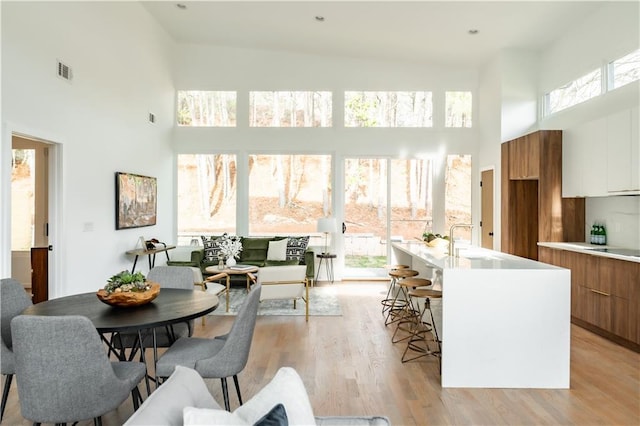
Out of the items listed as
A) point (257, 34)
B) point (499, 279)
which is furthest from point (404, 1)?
point (499, 279)

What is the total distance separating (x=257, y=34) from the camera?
23.0 ft

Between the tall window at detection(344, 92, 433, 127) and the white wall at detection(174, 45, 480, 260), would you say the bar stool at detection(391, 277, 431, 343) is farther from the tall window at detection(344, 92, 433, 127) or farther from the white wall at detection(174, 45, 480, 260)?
the tall window at detection(344, 92, 433, 127)

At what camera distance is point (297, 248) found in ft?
24.4

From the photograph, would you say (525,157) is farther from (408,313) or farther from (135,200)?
(135,200)

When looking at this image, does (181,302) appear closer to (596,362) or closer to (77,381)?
(77,381)

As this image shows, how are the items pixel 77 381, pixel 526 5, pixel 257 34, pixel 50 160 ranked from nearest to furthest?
pixel 77 381
pixel 50 160
pixel 526 5
pixel 257 34

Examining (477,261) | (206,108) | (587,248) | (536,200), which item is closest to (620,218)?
(587,248)

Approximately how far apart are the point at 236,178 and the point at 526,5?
543cm

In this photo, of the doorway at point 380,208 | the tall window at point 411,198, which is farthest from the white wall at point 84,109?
the tall window at point 411,198

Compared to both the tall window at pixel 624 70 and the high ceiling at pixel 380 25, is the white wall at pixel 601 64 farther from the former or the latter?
the high ceiling at pixel 380 25

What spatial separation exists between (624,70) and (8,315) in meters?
6.32

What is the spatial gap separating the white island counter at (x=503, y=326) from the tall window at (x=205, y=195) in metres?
5.60

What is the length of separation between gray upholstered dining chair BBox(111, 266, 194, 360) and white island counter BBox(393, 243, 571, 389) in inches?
79.1

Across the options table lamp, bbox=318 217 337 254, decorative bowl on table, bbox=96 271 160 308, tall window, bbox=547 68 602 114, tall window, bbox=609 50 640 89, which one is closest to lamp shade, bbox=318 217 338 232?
table lamp, bbox=318 217 337 254
